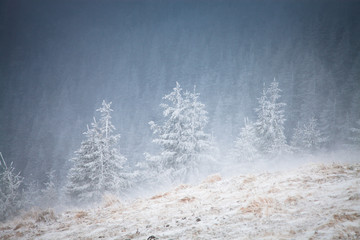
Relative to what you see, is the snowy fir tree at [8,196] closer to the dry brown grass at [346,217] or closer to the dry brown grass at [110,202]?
the dry brown grass at [110,202]

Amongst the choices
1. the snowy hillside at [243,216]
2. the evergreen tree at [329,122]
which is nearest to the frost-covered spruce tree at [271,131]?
the evergreen tree at [329,122]

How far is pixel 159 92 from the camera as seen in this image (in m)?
160

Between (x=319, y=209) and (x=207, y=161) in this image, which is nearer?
(x=319, y=209)

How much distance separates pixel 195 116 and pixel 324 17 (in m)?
105

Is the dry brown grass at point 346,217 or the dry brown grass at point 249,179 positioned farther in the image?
the dry brown grass at point 249,179

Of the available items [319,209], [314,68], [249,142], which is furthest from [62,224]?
[314,68]

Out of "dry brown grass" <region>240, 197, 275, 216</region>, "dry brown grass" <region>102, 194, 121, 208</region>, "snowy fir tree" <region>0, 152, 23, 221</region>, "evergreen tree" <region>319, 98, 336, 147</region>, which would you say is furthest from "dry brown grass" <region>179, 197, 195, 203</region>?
"evergreen tree" <region>319, 98, 336, 147</region>

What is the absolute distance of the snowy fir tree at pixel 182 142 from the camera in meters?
21.4

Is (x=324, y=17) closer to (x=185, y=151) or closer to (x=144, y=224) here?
(x=185, y=151)

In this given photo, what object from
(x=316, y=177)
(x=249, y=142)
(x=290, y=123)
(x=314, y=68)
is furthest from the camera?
(x=314, y=68)

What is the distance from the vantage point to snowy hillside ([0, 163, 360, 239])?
332cm

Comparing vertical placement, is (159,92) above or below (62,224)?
above

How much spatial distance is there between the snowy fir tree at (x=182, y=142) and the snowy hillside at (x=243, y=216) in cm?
1436

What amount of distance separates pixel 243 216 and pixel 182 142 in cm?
1725
